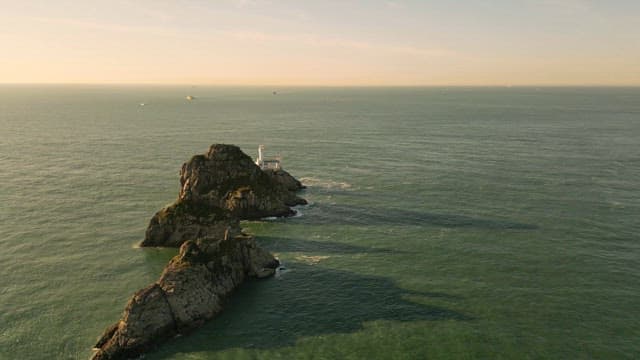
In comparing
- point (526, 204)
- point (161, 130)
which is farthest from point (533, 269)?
point (161, 130)

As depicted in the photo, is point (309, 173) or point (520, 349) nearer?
point (520, 349)

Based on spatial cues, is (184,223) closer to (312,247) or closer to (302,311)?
(312,247)

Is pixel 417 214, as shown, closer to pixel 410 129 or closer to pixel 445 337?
pixel 445 337

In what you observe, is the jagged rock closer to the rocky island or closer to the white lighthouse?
the rocky island

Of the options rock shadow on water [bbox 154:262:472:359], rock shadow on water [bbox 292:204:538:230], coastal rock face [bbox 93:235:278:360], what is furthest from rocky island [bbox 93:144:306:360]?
rock shadow on water [bbox 292:204:538:230]

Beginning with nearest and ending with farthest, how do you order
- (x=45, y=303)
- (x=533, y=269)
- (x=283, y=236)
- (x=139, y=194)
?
(x=45, y=303), (x=533, y=269), (x=283, y=236), (x=139, y=194)

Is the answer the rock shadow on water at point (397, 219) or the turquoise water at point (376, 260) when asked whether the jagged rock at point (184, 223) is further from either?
the rock shadow on water at point (397, 219)

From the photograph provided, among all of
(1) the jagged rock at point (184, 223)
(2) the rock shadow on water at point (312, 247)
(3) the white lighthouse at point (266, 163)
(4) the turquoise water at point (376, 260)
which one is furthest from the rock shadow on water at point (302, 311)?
(3) the white lighthouse at point (266, 163)
